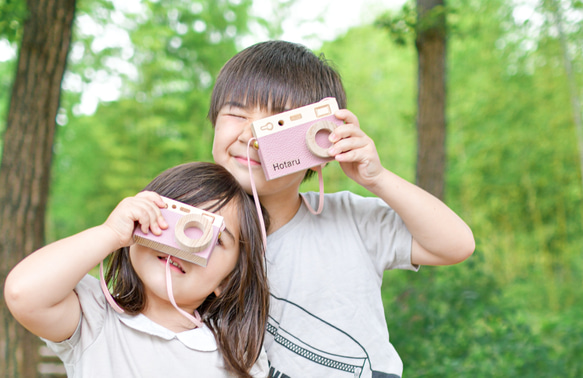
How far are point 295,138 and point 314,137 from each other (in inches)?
1.8

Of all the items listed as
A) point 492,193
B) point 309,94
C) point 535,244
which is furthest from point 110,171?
point 309,94

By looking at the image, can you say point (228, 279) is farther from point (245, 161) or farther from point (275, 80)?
point (275, 80)

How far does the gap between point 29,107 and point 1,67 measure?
486cm

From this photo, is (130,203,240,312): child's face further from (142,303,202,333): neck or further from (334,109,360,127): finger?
(334,109,360,127): finger

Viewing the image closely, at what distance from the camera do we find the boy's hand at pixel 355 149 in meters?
1.19

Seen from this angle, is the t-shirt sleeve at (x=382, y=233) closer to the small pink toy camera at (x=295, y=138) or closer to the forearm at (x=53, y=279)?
the small pink toy camera at (x=295, y=138)

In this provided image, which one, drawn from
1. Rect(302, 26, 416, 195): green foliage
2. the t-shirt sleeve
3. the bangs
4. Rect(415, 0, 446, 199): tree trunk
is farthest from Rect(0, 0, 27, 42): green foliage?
Rect(302, 26, 416, 195): green foliage

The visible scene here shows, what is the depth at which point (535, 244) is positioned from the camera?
8.85 metres

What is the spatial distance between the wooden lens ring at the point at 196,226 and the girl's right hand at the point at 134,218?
0.13 ft

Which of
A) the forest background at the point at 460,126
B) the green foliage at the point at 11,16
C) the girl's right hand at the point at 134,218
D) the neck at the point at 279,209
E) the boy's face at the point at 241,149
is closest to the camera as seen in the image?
the girl's right hand at the point at 134,218

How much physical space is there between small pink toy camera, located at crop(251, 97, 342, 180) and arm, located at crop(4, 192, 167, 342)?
0.28 meters

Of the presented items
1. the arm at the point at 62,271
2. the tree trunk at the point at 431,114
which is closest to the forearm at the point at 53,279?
the arm at the point at 62,271

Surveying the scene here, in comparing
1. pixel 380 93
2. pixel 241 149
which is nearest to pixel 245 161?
pixel 241 149

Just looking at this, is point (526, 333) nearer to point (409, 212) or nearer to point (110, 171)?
point (409, 212)
